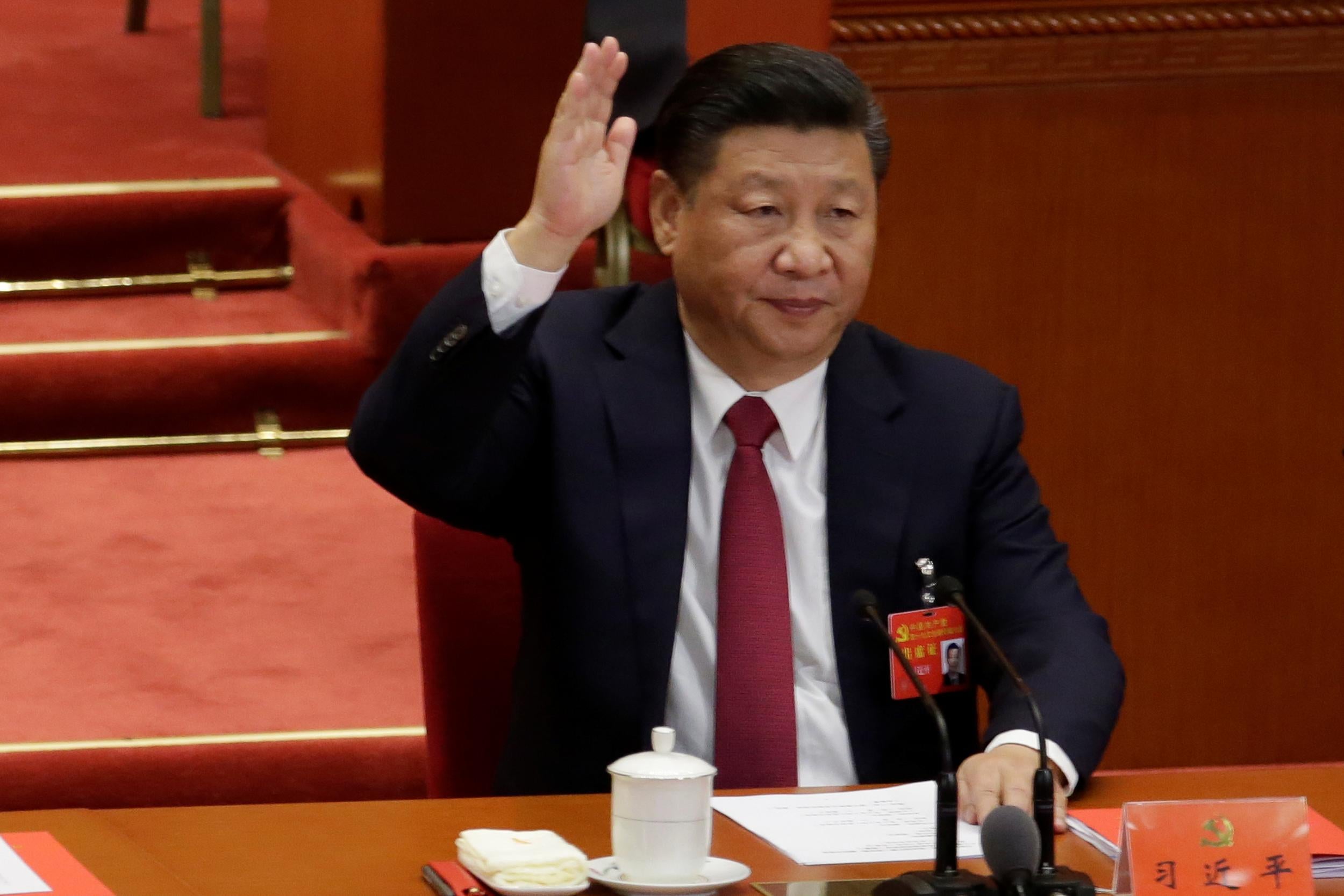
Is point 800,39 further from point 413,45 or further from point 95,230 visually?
point 95,230

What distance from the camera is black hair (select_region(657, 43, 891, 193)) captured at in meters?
1.85

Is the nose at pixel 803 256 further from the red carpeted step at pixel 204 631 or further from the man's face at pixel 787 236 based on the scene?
the red carpeted step at pixel 204 631

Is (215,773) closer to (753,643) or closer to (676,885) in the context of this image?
(753,643)

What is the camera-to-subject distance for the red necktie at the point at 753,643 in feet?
5.83

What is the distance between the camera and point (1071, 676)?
174cm

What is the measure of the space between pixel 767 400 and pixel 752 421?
0.13ft

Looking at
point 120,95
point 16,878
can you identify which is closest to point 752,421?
point 16,878

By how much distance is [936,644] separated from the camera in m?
1.75

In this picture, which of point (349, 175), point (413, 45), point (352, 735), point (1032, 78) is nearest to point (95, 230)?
point (349, 175)

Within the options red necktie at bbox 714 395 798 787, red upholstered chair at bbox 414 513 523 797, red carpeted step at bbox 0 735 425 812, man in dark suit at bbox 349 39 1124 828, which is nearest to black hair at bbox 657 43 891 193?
man in dark suit at bbox 349 39 1124 828

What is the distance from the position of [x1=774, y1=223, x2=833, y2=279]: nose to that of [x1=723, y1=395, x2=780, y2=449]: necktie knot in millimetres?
130

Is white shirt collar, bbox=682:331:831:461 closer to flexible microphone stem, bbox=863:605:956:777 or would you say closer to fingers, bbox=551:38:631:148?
fingers, bbox=551:38:631:148

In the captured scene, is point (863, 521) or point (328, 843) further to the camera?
point (863, 521)

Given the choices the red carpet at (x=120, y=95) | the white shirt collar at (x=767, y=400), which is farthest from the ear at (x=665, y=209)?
the red carpet at (x=120, y=95)
